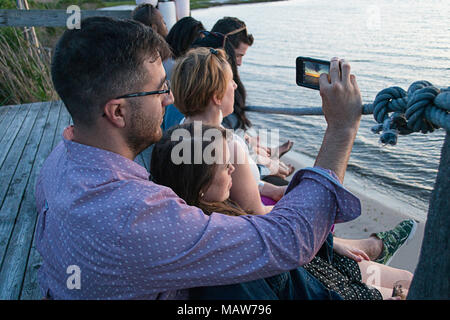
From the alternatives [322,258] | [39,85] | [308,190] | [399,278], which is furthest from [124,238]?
[39,85]

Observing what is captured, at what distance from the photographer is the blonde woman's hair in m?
2.45

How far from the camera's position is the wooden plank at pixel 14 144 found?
3254 millimetres

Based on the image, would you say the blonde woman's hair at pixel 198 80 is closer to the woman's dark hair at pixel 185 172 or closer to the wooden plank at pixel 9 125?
the woman's dark hair at pixel 185 172

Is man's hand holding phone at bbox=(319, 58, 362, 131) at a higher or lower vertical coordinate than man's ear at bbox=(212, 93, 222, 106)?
higher

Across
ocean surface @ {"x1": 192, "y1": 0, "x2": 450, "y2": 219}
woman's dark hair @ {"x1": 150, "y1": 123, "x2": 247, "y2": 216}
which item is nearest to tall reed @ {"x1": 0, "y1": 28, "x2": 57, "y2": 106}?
ocean surface @ {"x1": 192, "y1": 0, "x2": 450, "y2": 219}

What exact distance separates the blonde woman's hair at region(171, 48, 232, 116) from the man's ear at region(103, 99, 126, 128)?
107 centimetres

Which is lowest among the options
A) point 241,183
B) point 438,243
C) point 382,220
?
point 382,220

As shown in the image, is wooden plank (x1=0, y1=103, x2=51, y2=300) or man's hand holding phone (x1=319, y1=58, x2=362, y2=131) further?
wooden plank (x1=0, y1=103, x2=51, y2=300)

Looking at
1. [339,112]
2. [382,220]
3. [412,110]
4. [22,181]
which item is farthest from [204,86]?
[382,220]

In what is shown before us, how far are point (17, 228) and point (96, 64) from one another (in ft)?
5.37

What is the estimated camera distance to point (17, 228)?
8.25 ft

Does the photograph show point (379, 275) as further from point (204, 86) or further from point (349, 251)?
point (204, 86)

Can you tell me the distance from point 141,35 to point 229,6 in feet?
110

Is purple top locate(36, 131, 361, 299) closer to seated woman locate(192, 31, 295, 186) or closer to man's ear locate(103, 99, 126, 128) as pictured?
man's ear locate(103, 99, 126, 128)
